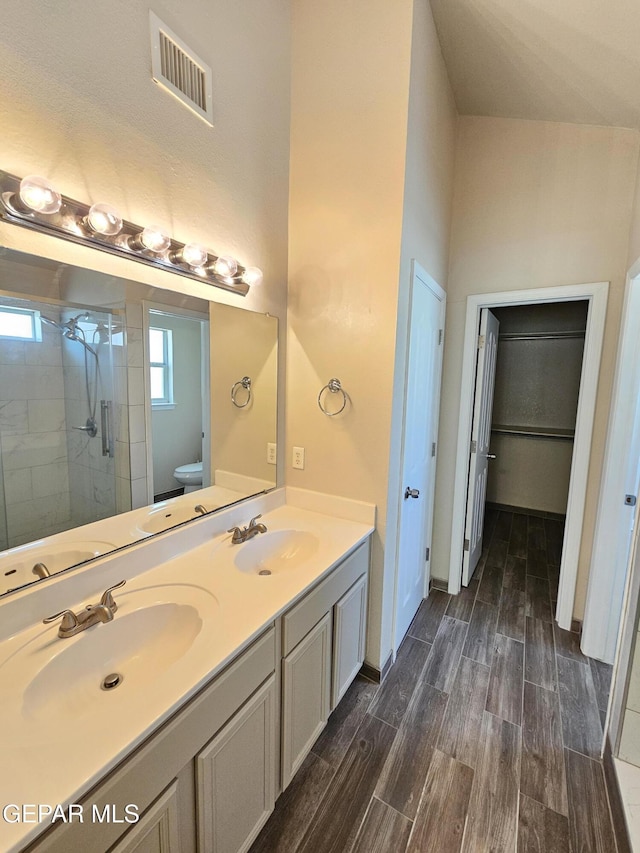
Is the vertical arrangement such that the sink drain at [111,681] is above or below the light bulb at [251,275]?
below

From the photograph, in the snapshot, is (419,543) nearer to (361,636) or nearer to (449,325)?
(361,636)

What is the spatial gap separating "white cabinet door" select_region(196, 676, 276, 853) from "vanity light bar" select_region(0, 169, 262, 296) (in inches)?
55.6

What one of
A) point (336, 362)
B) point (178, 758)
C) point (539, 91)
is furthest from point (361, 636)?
point (539, 91)

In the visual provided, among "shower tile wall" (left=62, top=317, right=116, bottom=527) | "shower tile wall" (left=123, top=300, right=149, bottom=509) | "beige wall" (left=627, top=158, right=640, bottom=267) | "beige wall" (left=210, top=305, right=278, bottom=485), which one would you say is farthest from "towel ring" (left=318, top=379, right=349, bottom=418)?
"beige wall" (left=627, top=158, right=640, bottom=267)

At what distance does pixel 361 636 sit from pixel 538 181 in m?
2.71

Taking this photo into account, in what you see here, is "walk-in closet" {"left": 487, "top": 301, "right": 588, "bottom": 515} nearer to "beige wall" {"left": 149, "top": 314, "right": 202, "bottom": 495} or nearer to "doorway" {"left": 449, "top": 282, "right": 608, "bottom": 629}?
"doorway" {"left": 449, "top": 282, "right": 608, "bottom": 629}

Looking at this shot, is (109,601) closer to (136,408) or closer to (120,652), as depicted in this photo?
(120,652)

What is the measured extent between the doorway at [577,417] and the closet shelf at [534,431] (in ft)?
6.28

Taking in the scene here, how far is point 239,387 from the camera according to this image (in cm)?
182

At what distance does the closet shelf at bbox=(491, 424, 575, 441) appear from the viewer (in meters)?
4.04

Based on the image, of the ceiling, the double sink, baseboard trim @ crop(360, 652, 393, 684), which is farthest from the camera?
baseboard trim @ crop(360, 652, 393, 684)

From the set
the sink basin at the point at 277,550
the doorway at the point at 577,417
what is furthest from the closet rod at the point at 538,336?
the sink basin at the point at 277,550

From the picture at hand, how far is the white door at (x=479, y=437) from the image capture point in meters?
2.55

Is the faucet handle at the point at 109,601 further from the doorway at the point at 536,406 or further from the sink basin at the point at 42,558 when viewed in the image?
the doorway at the point at 536,406
